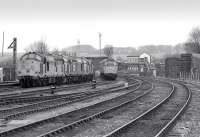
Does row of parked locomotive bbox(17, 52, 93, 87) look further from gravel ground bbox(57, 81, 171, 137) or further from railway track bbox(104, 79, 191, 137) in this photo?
railway track bbox(104, 79, 191, 137)

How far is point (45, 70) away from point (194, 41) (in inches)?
3183

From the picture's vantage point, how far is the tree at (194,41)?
102 metres

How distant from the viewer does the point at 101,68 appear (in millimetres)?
53719

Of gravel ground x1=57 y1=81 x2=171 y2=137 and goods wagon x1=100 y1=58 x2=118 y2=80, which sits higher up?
goods wagon x1=100 y1=58 x2=118 y2=80

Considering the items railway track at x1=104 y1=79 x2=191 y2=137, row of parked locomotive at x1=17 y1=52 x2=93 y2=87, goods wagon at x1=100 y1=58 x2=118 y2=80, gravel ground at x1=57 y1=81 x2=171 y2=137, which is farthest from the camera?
goods wagon at x1=100 y1=58 x2=118 y2=80

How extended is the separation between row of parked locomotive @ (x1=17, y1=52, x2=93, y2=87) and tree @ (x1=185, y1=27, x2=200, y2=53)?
68.4 m

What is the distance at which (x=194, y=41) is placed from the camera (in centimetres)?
10506

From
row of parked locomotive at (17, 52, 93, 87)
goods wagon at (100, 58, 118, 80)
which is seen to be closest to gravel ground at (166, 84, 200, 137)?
row of parked locomotive at (17, 52, 93, 87)

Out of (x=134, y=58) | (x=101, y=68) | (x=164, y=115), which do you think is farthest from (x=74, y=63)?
(x=134, y=58)

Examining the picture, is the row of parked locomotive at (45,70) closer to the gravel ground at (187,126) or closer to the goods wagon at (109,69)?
the goods wagon at (109,69)

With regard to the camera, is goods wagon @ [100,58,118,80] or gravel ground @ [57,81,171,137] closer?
gravel ground @ [57,81,171,137]

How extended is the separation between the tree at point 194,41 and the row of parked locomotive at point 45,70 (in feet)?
225

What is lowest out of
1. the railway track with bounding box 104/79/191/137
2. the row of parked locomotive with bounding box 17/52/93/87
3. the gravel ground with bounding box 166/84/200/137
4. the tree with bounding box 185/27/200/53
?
the gravel ground with bounding box 166/84/200/137

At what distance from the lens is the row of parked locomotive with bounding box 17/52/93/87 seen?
104 ft
